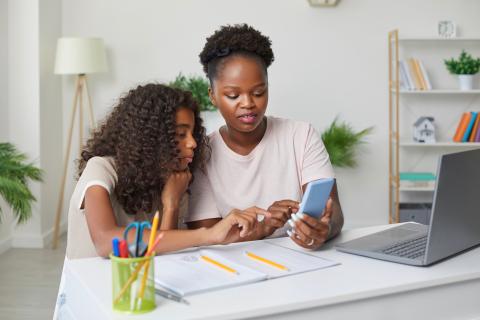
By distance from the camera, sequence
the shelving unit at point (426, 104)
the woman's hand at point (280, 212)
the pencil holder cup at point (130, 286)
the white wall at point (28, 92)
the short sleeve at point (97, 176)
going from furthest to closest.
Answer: the shelving unit at point (426, 104), the white wall at point (28, 92), the woman's hand at point (280, 212), the short sleeve at point (97, 176), the pencil holder cup at point (130, 286)

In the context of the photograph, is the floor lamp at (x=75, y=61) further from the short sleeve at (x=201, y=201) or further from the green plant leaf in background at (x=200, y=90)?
the short sleeve at (x=201, y=201)

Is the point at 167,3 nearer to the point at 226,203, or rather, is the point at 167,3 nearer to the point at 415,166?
the point at 415,166

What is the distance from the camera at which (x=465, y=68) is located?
521 cm

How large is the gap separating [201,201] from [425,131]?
351 cm

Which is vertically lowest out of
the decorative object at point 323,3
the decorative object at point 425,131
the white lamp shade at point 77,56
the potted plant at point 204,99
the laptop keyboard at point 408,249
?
the laptop keyboard at point 408,249

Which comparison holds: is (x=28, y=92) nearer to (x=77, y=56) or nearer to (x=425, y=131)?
(x=77, y=56)

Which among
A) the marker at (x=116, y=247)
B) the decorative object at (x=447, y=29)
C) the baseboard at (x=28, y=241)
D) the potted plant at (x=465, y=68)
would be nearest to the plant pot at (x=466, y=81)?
the potted plant at (x=465, y=68)

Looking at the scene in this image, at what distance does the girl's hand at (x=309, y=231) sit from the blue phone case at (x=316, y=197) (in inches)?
0.8

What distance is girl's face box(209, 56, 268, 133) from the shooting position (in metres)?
2.10

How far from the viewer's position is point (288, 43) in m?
5.50

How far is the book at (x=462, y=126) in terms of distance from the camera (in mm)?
5230

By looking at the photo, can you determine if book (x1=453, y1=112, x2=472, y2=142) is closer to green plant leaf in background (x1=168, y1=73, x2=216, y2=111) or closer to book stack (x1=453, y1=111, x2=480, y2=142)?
book stack (x1=453, y1=111, x2=480, y2=142)

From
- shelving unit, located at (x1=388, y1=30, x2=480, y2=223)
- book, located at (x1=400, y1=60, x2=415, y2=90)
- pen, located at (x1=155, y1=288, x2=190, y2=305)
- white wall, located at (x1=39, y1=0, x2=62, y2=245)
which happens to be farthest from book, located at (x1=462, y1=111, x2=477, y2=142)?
pen, located at (x1=155, y1=288, x2=190, y2=305)

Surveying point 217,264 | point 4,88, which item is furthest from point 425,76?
point 217,264
